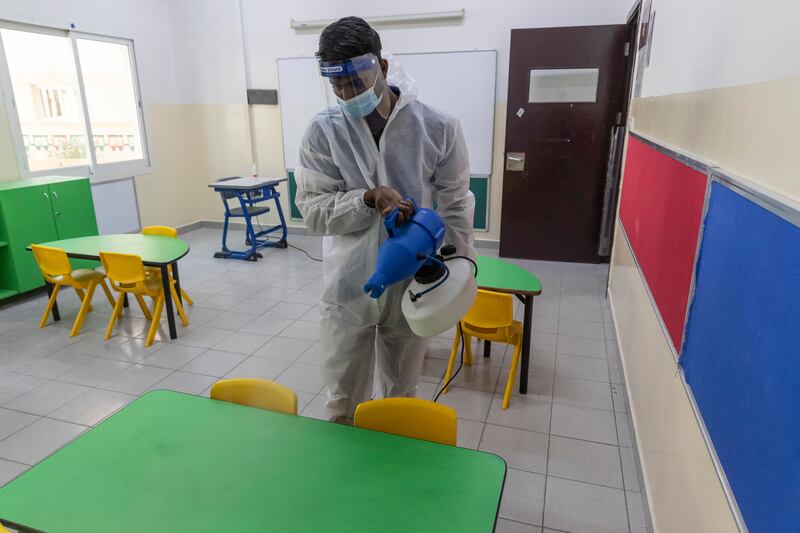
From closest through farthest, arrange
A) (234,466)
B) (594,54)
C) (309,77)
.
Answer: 1. (234,466)
2. (594,54)
3. (309,77)

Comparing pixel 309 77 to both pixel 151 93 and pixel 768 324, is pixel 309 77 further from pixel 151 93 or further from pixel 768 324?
pixel 768 324

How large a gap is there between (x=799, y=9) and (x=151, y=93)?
634cm

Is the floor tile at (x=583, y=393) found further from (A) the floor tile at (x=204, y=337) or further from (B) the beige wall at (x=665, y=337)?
(A) the floor tile at (x=204, y=337)

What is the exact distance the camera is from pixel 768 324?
92cm

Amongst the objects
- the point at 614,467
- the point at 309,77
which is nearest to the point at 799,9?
the point at 614,467

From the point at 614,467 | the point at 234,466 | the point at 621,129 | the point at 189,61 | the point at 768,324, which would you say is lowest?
the point at 614,467

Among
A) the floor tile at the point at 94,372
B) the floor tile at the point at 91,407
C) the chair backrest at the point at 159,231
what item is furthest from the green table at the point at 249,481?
the chair backrest at the point at 159,231

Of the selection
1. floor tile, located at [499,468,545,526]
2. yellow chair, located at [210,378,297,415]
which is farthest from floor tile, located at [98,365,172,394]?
floor tile, located at [499,468,545,526]

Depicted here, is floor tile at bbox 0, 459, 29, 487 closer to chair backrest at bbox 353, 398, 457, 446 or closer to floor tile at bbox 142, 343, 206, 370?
floor tile at bbox 142, 343, 206, 370

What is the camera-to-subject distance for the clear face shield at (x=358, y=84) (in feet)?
4.88

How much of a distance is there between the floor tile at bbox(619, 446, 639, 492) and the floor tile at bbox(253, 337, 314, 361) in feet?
6.42

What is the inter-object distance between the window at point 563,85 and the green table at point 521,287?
2.61 metres

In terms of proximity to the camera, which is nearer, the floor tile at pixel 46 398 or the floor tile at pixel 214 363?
the floor tile at pixel 46 398

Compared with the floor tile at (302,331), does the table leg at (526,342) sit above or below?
above
